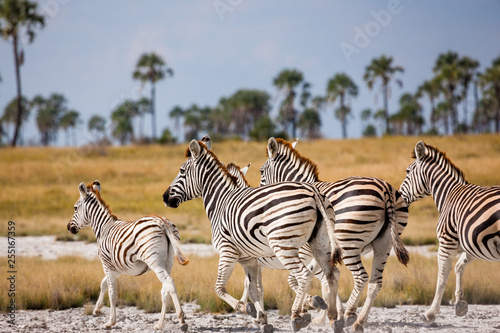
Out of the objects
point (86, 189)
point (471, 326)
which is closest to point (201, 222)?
point (86, 189)

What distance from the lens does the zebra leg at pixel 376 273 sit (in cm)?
721

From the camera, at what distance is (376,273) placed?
734 centimetres

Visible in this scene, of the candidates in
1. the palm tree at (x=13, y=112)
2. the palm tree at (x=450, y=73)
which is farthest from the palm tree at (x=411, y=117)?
the palm tree at (x=13, y=112)

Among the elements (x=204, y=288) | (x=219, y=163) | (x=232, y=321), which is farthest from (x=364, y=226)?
(x=204, y=288)

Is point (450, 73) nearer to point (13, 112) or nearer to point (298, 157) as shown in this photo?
point (298, 157)

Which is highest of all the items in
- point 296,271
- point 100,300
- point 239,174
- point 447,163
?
point 447,163

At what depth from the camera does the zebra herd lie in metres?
6.63

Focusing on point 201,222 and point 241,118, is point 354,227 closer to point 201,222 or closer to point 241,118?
point 201,222

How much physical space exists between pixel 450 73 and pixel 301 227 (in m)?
58.8

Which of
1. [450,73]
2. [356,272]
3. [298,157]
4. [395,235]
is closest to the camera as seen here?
[395,235]

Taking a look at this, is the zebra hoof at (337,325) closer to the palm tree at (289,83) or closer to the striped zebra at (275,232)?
the striped zebra at (275,232)

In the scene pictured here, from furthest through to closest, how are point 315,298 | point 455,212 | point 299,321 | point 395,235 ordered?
point 455,212 < point 395,235 < point 299,321 < point 315,298

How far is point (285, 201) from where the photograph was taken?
651cm

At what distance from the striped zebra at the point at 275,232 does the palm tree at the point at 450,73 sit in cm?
5776
